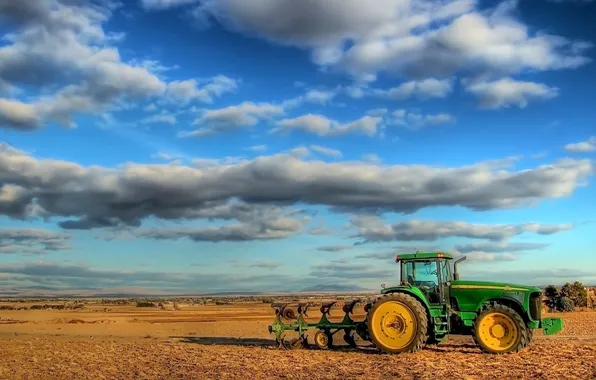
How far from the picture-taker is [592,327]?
26203 mm

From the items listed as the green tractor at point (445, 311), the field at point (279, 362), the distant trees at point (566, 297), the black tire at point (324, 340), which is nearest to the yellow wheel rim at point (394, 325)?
the green tractor at point (445, 311)

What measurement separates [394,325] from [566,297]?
30.3 metres

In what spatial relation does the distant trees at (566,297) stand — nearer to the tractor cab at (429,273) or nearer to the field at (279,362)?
the field at (279,362)

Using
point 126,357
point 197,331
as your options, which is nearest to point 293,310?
point 126,357

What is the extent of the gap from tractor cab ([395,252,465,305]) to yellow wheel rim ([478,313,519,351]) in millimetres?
1375

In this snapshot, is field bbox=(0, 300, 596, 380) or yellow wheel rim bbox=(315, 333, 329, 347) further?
yellow wheel rim bbox=(315, 333, 329, 347)

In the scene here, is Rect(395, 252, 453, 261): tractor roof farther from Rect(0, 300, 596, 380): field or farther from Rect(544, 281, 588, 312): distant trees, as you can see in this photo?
Rect(544, 281, 588, 312): distant trees

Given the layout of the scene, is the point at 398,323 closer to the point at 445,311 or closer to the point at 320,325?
the point at 445,311

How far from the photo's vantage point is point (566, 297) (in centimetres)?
4166

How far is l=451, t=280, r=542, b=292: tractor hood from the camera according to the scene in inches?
654

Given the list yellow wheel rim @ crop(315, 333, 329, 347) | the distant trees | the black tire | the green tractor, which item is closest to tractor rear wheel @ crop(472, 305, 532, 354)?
the green tractor

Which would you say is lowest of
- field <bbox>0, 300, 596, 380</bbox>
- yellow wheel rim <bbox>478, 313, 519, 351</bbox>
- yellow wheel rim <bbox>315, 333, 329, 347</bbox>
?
field <bbox>0, 300, 596, 380</bbox>

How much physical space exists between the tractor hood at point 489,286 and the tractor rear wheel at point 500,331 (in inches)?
27.5

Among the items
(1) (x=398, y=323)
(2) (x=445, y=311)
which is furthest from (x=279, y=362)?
(2) (x=445, y=311)
